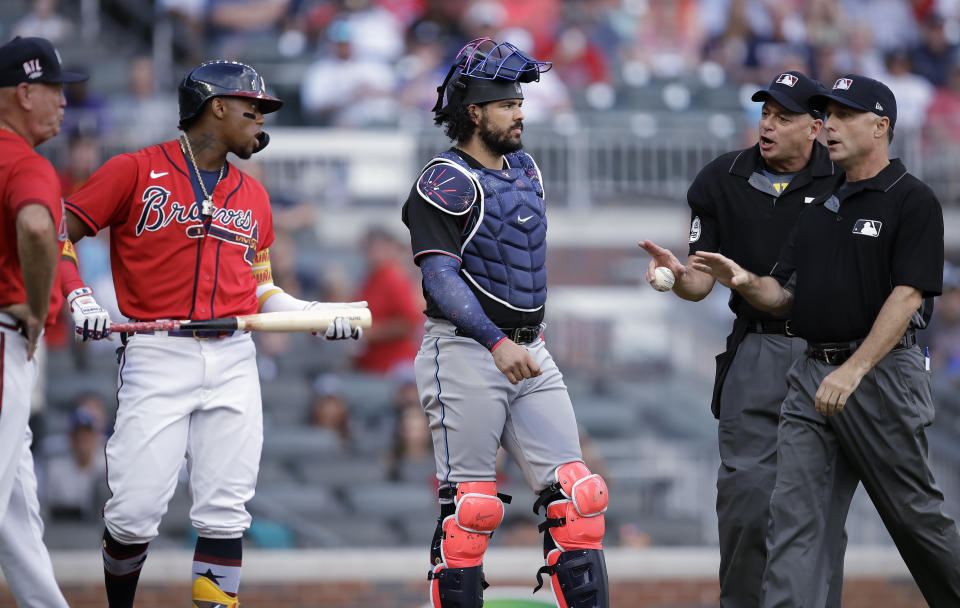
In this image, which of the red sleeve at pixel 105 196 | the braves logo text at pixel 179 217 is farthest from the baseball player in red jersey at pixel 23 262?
the braves logo text at pixel 179 217

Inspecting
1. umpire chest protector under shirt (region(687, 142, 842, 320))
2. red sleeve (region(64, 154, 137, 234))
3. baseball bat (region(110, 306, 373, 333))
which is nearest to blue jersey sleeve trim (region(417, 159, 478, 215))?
baseball bat (region(110, 306, 373, 333))

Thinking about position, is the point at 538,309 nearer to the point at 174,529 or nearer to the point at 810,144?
the point at 810,144

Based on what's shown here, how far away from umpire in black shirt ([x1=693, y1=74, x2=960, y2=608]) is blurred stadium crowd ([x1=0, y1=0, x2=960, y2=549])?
15.4 ft

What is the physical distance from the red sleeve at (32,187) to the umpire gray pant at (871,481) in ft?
9.03

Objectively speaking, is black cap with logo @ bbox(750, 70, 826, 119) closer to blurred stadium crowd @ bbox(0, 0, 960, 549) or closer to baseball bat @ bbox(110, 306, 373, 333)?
A: baseball bat @ bbox(110, 306, 373, 333)

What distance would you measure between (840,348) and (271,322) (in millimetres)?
2172

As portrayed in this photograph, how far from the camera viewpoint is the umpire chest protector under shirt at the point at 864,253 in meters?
4.70

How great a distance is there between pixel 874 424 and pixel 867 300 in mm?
459

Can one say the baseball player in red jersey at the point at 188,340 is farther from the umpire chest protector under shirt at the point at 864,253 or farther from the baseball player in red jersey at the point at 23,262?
the umpire chest protector under shirt at the point at 864,253

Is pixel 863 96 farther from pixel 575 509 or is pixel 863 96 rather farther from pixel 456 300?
pixel 575 509

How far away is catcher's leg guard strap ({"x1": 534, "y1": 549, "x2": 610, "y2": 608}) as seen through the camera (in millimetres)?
4855

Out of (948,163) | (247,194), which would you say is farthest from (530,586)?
(948,163)

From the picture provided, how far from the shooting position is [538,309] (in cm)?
507

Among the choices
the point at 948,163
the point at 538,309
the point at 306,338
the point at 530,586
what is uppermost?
the point at 538,309
